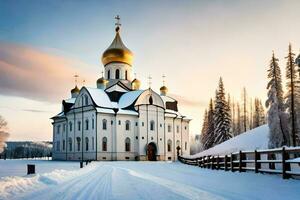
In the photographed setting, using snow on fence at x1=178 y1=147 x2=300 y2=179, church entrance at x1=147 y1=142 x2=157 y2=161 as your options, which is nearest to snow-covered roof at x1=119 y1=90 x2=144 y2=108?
church entrance at x1=147 y1=142 x2=157 y2=161

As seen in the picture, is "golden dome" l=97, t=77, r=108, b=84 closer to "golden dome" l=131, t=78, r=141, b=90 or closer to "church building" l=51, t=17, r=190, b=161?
"church building" l=51, t=17, r=190, b=161

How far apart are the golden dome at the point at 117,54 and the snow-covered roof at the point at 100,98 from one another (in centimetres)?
890

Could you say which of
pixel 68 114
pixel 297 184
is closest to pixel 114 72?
pixel 68 114

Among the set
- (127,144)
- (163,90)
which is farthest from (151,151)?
(163,90)

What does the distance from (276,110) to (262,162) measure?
30.3m

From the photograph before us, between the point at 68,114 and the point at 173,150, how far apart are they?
20185 mm

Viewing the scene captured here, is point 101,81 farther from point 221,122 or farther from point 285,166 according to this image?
point 285,166

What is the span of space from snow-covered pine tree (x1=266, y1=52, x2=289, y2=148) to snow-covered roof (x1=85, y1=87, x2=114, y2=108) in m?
27.5

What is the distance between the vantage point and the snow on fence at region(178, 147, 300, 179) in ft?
39.9

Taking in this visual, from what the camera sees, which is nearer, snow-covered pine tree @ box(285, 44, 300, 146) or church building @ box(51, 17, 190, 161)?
snow-covered pine tree @ box(285, 44, 300, 146)

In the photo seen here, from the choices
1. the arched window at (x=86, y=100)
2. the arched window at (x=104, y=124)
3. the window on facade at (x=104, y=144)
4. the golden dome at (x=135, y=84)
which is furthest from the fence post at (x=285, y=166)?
the golden dome at (x=135, y=84)

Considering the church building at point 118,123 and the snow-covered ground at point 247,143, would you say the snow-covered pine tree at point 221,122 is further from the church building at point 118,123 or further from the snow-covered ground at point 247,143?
the snow-covered ground at point 247,143

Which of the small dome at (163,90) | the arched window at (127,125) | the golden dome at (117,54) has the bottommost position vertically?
the arched window at (127,125)

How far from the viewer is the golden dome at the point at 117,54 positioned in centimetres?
6925
